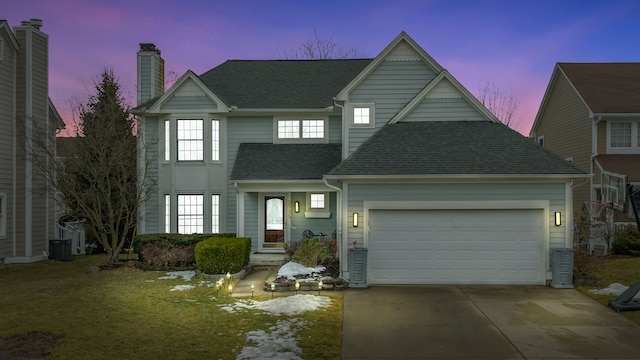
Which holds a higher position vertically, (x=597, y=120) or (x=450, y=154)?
(x=597, y=120)

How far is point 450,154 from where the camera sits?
12.9 metres

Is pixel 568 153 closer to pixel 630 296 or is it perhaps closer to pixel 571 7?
pixel 571 7

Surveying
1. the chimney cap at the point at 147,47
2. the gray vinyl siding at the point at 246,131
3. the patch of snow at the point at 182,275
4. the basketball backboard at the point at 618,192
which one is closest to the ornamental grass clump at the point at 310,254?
the patch of snow at the point at 182,275

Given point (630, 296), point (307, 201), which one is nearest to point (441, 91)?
point (307, 201)

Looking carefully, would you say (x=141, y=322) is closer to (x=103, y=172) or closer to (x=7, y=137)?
(x=103, y=172)

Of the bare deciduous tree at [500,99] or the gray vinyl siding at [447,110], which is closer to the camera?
the gray vinyl siding at [447,110]

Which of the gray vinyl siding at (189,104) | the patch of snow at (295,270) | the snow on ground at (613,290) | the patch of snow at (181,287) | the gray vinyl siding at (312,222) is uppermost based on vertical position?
the gray vinyl siding at (189,104)

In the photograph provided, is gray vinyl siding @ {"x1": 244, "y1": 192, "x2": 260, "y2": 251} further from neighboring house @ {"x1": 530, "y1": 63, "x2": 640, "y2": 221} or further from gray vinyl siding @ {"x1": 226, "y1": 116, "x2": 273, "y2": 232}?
neighboring house @ {"x1": 530, "y1": 63, "x2": 640, "y2": 221}

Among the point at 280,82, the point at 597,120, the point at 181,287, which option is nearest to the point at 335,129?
the point at 280,82

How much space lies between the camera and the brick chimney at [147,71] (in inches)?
715

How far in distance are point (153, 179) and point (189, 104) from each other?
10.8 ft

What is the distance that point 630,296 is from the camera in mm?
9688

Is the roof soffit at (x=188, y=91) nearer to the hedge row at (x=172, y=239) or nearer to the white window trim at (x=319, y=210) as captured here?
the white window trim at (x=319, y=210)

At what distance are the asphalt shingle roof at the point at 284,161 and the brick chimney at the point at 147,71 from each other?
4.68m
